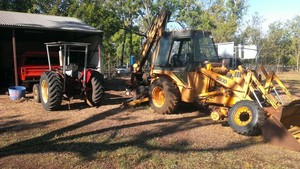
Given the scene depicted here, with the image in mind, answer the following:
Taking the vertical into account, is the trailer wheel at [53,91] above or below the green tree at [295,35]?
below

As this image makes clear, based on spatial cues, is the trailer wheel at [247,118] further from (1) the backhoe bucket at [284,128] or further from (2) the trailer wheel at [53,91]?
(2) the trailer wheel at [53,91]

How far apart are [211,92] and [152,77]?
2.45 metres

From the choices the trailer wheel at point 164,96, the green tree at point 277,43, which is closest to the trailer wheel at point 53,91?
the trailer wheel at point 164,96

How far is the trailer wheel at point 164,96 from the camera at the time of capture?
893cm

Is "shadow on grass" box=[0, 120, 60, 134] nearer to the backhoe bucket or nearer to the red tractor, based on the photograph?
the red tractor

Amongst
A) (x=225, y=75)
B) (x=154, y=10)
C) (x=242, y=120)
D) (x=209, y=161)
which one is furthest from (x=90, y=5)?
(x=209, y=161)

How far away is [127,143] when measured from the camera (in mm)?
6215

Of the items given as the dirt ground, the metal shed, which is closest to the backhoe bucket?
the dirt ground

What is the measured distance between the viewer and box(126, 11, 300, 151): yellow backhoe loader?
6.71 m

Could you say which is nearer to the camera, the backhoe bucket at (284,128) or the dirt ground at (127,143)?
the dirt ground at (127,143)

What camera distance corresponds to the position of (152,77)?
1027cm

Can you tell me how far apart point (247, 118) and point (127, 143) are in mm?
2972

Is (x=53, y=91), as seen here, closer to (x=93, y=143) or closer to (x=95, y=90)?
(x=95, y=90)

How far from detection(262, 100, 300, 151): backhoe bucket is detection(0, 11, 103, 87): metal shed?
36.4ft
